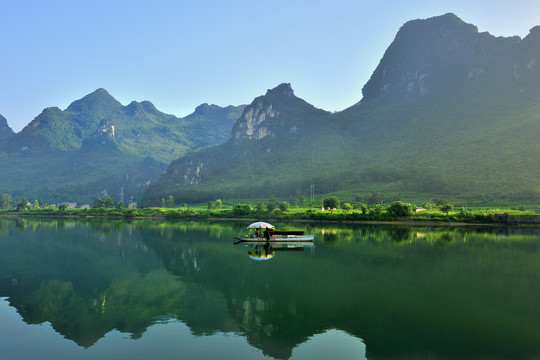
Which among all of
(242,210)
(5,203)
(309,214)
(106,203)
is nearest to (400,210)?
(309,214)

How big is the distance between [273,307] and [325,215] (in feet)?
279

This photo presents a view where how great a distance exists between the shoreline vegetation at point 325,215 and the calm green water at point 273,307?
54.8 m

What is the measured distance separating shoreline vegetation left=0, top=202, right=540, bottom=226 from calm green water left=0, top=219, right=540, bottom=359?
54788 mm

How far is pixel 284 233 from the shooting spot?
56.5 meters

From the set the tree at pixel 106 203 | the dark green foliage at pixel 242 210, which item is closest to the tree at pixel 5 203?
the tree at pixel 106 203

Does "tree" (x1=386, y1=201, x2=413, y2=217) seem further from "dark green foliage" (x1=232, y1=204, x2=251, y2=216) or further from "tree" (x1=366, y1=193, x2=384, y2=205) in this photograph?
"dark green foliage" (x1=232, y1=204, x2=251, y2=216)

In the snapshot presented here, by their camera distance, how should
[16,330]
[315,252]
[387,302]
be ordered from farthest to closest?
[315,252] < [387,302] < [16,330]

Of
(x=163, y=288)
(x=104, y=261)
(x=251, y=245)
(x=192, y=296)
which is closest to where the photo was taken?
(x=192, y=296)

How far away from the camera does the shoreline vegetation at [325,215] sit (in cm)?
8862

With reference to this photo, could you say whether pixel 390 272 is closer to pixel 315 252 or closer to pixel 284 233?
pixel 315 252

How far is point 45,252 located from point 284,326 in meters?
39.3

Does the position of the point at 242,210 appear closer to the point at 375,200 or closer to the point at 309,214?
the point at 309,214

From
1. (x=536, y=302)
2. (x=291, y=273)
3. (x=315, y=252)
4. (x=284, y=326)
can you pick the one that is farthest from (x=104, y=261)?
(x=536, y=302)

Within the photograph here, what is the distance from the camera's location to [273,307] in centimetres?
2148
